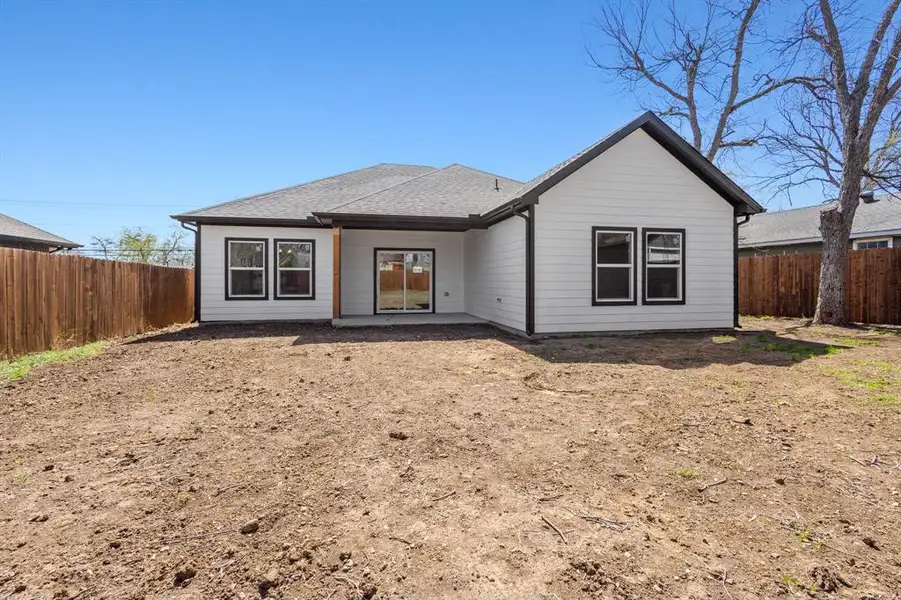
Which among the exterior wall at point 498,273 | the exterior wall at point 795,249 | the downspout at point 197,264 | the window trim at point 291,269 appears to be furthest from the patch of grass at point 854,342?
the downspout at point 197,264

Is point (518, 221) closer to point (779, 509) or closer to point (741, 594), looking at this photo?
point (779, 509)


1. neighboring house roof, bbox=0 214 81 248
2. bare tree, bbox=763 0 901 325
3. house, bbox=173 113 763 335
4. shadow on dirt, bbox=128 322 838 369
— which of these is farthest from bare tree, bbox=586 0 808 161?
neighboring house roof, bbox=0 214 81 248

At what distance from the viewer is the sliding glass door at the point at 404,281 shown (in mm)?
13422

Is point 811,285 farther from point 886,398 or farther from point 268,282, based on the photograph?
point 268,282

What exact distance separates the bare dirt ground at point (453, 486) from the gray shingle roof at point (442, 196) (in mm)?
5979

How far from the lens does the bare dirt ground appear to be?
73.7 inches

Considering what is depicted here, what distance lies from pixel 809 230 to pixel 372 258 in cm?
1899

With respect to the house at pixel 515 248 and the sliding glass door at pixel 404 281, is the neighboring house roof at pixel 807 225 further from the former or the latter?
the sliding glass door at pixel 404 281

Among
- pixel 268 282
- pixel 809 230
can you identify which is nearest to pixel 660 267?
pixel 268 282

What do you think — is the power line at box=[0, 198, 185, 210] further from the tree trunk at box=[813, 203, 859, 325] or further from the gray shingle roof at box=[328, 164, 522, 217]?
the tree trunk at box=[813, 203, 859, 325]

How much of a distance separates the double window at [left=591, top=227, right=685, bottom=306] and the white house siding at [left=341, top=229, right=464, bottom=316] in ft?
18.3

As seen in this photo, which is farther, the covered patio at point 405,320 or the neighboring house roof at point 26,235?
the neighboring house roof at point 26,235

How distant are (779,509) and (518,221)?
7.58 m

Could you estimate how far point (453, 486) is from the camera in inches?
106
